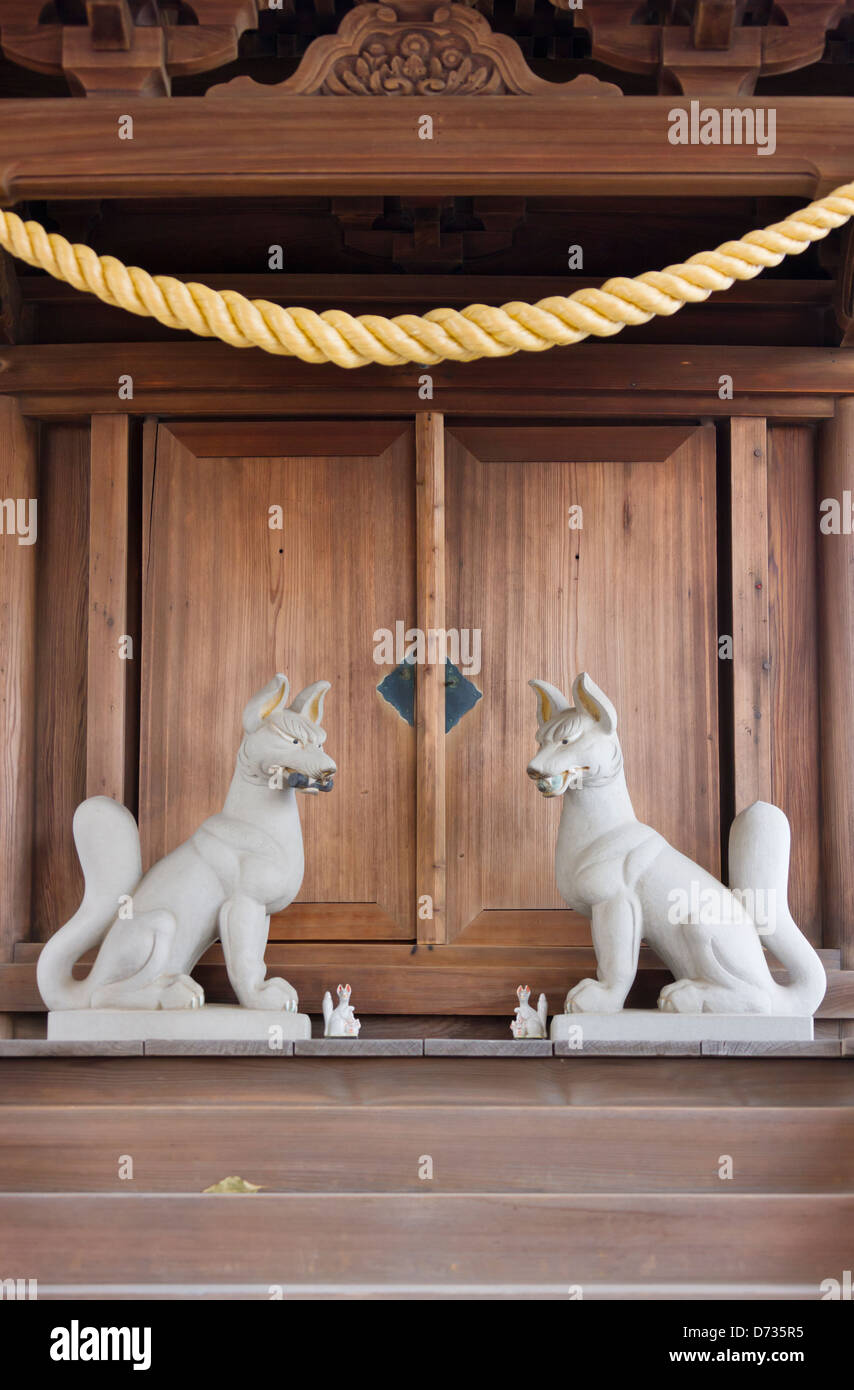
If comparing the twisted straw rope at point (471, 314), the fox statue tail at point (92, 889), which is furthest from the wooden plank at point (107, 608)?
the twisted straw rope at point (471, 314)

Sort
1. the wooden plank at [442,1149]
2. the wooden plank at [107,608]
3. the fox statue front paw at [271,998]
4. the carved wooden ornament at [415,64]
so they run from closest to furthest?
the wooden plank at [442,1149] < the carved wooden ornament at [415,64] < the fox statue front paw at [271,998] < the wooden plank at [107,608]

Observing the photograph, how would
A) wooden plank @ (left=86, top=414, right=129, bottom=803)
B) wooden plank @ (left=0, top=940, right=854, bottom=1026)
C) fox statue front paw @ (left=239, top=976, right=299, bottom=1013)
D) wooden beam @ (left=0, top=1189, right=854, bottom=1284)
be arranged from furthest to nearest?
wooden plank @ (left=86, top=414, right=129, bottom=803) < wooden plank @ (left=0, top=940, right=854, bottom=1026) < fox statue front paw @ (left=239, top=976, right=299, bottom=1013) < wooden beam @ (left=0, top=1189, right=854, bottom=1284)

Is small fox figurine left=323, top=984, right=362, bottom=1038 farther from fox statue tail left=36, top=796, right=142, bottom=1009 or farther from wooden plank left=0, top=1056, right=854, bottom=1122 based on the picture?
fox statue tail left=36, top=796, right=142, bottom=1009

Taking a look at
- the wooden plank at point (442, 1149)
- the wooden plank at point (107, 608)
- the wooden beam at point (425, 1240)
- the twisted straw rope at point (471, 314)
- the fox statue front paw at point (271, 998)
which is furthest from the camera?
the wooden plank at point (107, 608)

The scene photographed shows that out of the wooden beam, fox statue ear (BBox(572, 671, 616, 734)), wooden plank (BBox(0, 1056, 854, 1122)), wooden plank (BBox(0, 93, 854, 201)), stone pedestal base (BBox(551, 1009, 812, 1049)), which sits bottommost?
the wooden beam

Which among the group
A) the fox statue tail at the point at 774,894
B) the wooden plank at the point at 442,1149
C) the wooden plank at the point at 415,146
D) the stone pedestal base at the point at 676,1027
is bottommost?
the wooden plank at the point at 442,1149

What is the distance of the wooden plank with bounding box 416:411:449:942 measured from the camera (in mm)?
3758

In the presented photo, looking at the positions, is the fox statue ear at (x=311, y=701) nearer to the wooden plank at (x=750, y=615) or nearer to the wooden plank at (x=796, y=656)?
the wooden plank at (x=750, y=615)

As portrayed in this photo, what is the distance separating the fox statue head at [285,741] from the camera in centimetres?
340

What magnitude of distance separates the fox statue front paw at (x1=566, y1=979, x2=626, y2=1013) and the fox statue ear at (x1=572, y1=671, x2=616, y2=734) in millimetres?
579

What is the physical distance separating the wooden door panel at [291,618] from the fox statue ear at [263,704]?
410mm

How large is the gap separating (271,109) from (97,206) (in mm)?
916

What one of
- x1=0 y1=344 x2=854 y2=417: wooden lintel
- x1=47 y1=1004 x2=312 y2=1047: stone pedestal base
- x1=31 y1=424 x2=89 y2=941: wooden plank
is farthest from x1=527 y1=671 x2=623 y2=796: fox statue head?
x1=31 y1=424 x2=89 y2=941: wooden plank

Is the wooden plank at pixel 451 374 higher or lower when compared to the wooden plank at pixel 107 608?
higher
